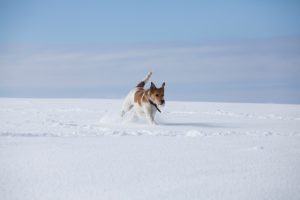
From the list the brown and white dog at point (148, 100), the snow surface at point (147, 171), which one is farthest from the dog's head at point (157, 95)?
the snow surface at point (147, 171)

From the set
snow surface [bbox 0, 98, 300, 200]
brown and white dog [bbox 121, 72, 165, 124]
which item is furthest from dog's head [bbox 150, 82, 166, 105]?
snow surface [bbox 0, 98, 300, 200]

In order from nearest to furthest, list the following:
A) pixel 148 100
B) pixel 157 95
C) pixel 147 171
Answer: pixel 147 171, pixel 157 95, pixel 148 100

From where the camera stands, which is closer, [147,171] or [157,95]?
[147,171]

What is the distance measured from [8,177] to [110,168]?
2.64 ft

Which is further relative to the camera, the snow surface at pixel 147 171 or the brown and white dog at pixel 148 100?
the brown and white dog at pixel 148 100

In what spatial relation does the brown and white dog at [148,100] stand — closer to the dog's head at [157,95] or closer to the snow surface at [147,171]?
the dog's head at [157,95]

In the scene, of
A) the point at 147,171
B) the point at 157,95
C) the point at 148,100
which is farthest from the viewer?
the point at 148,100

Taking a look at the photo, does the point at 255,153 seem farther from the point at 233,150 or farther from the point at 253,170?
the point at 253,170

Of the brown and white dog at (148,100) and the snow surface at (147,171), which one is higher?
the brown and white dog at (148,100)

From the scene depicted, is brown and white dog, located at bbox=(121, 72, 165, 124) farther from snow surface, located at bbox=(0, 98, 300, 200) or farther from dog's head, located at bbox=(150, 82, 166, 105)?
snow surface, located at bbox=(0, 98, 300, 200)

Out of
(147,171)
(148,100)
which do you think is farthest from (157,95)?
(147,171)

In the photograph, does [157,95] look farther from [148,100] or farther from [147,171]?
[147,171]

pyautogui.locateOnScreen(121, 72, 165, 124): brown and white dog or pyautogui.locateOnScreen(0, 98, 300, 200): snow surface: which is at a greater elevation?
pyautogui.locateOnScreen(121, 72, 165, 124): brown and white dog

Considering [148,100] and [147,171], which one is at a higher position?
[148,100]
